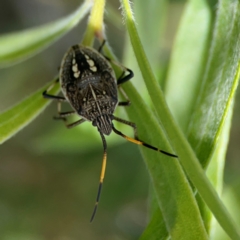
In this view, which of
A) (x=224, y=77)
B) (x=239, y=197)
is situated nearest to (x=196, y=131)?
(x=224, y=77)

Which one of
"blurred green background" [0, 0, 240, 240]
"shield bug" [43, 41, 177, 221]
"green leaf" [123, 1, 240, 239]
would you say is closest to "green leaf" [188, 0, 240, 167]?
"green leaf" [123, 1, 240, 239]

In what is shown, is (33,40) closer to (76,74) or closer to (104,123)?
(76,74)

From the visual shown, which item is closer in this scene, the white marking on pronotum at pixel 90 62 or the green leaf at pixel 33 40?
the green leaf at pixel 33 40

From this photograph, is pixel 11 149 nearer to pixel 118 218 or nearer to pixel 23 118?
pixel 118 218

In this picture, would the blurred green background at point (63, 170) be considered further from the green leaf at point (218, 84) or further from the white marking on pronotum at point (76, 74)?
the green leaf at point (218, 84)

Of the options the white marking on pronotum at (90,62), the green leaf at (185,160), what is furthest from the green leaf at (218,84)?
the white marking on pronotum at (90,62)

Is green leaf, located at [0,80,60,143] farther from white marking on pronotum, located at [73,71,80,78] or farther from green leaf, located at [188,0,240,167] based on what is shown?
green leaf, located at [188,0,240,167]

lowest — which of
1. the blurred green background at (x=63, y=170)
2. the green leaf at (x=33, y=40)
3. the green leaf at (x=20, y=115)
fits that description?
the blurred green background at (x=63, y=170)
